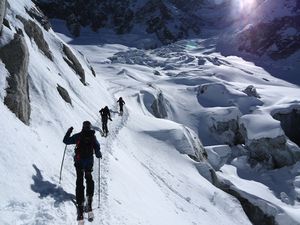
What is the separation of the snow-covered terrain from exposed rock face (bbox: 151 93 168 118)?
342 mm

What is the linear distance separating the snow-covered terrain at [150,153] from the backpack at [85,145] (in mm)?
1388

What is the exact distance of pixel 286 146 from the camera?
2191 inches

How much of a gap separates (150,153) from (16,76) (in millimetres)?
16095

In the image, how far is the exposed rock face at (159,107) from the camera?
2349 inches

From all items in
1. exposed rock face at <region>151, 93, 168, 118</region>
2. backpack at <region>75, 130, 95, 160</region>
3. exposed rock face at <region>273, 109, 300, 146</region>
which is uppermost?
backpack at <region>75, 130, 95, 160</region>

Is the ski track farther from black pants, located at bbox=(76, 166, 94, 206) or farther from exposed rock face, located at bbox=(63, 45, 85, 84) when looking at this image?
exposed rock face, located at bbox=(63, 45, 85, 84)

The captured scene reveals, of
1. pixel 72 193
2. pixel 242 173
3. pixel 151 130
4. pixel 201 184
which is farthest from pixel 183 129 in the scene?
pixel 72 193

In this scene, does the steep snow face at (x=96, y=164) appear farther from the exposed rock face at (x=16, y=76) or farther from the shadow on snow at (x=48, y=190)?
the exposed rock face at (x=16, y=76)

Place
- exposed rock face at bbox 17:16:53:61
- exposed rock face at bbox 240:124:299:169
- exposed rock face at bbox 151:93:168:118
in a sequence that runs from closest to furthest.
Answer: exposed rock face at bbox 17:16:53:61
exposed rock face at bbox 240:124:299:169
exposed rock face at bbox 151:93:168:118

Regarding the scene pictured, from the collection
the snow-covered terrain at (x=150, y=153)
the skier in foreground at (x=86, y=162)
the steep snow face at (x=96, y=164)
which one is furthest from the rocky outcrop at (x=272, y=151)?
the skier in foreground at (x=86, y=162)

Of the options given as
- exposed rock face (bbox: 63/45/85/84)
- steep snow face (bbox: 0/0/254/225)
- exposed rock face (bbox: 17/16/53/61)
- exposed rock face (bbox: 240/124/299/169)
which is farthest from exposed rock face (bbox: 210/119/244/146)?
exposed rock face (bbox: 17/16/53/61)

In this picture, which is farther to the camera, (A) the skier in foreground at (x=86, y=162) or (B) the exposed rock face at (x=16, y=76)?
(B) the exposed rock face at (x=16, y=76)

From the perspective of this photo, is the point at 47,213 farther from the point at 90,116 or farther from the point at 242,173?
the point at 242,173

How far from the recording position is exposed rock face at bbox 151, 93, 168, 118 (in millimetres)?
59672
